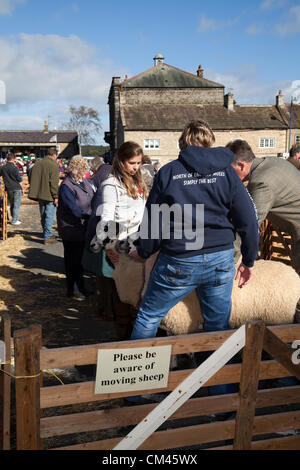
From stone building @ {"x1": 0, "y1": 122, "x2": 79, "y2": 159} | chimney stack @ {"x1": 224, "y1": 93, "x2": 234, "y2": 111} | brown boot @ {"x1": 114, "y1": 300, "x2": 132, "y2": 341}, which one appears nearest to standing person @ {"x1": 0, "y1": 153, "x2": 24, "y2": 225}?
brown boot @ {"x1": 114, "y1": 300, "x2": 132, "y2": 341}

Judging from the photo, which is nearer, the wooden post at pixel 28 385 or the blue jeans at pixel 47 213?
the wooden post at pixel 28 385

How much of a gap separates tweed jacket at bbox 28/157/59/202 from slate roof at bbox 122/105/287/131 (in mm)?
30707

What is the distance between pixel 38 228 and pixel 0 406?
423 inches

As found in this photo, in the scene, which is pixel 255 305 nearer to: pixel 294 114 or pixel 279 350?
pixel 279 350

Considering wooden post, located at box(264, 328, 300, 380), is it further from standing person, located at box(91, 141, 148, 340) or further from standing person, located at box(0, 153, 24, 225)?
standing person, located at box(0, 153, 24, 225)

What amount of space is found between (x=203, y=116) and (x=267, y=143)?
22.9ft

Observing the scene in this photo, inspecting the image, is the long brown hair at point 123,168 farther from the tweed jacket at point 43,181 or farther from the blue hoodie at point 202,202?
the tweed jacket at point 43,181

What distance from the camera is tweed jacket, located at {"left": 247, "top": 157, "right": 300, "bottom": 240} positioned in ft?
11.1

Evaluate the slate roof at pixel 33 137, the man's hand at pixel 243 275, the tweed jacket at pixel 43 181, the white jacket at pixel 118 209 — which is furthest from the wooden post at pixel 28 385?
the slate roof at pixel 33 137

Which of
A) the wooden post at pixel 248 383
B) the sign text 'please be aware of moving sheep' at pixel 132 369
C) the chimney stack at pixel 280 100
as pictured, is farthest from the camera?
the chimney stack at pixel 280 100

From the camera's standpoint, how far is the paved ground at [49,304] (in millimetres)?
4805

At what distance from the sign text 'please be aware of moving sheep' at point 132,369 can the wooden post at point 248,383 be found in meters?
0.46

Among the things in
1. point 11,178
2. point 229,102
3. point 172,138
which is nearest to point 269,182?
point 11,178

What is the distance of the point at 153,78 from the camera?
46938 millimetres
